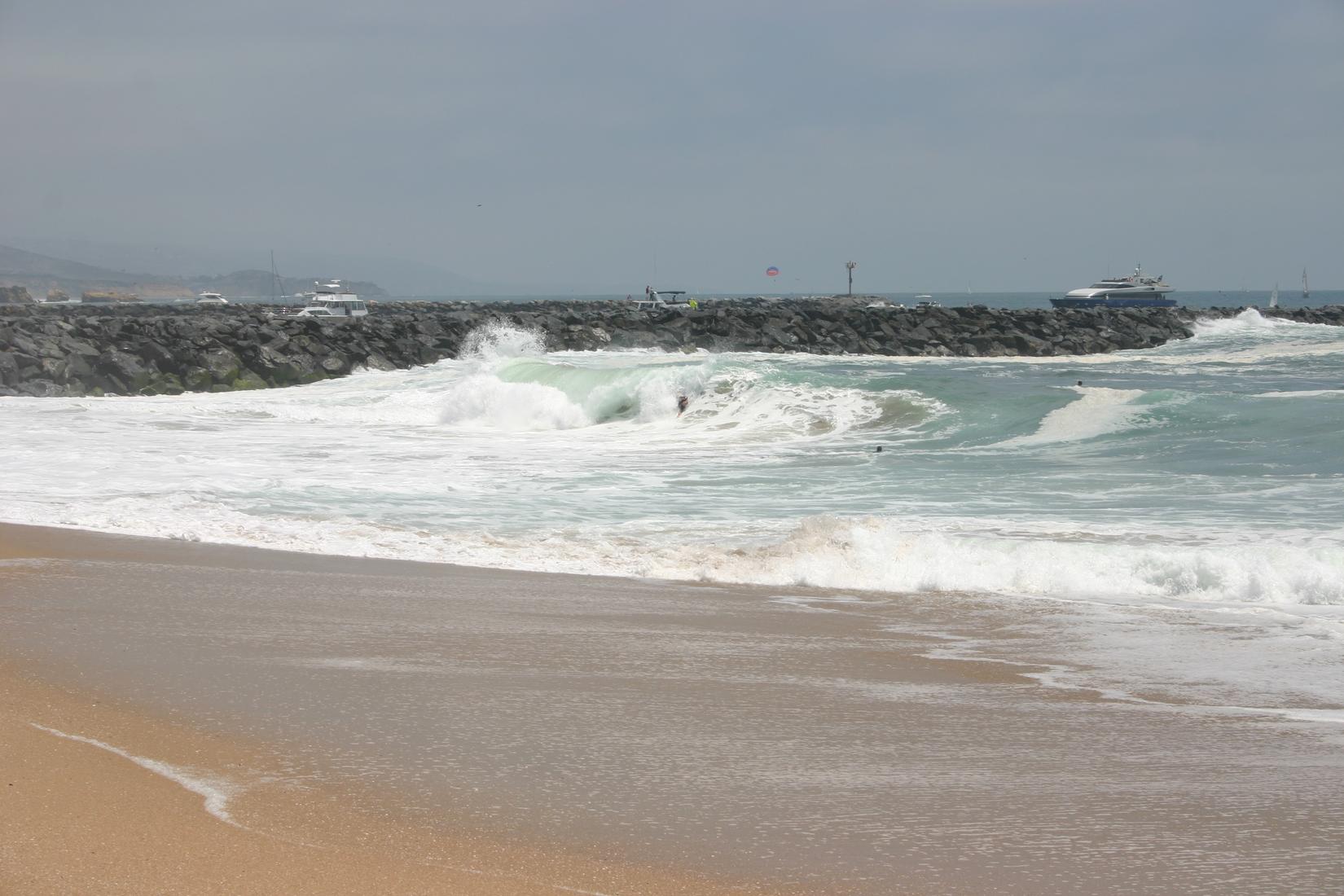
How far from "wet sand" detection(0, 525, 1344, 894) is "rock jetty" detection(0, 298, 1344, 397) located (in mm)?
23726

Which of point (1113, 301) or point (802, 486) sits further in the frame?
point (1113, 301)

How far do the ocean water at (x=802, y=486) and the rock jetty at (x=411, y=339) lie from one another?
2714 mm

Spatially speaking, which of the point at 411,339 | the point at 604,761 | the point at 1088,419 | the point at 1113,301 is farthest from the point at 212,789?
the point at 1113,301

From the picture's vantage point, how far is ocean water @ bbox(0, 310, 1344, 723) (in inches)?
311

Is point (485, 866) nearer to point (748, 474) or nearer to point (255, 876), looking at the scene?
point (255, 876)

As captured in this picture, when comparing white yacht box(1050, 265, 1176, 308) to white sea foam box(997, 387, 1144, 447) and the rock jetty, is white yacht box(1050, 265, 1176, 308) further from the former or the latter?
white sea foam box(997, 387, 1144, 447)

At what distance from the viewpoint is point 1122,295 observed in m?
74.6

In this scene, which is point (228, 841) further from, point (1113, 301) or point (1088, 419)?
point (1113, 301)

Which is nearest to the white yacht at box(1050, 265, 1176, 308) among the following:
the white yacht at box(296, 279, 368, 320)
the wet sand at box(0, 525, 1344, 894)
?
the white yacht at box(296, 279, 368, 320)

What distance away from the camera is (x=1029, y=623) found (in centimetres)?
691

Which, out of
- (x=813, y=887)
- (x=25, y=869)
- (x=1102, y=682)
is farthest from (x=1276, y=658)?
(x=25, y=869)

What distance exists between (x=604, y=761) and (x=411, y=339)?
3262 centimetres

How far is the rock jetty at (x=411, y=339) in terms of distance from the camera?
93.5ft

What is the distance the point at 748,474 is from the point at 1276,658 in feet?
29.0
